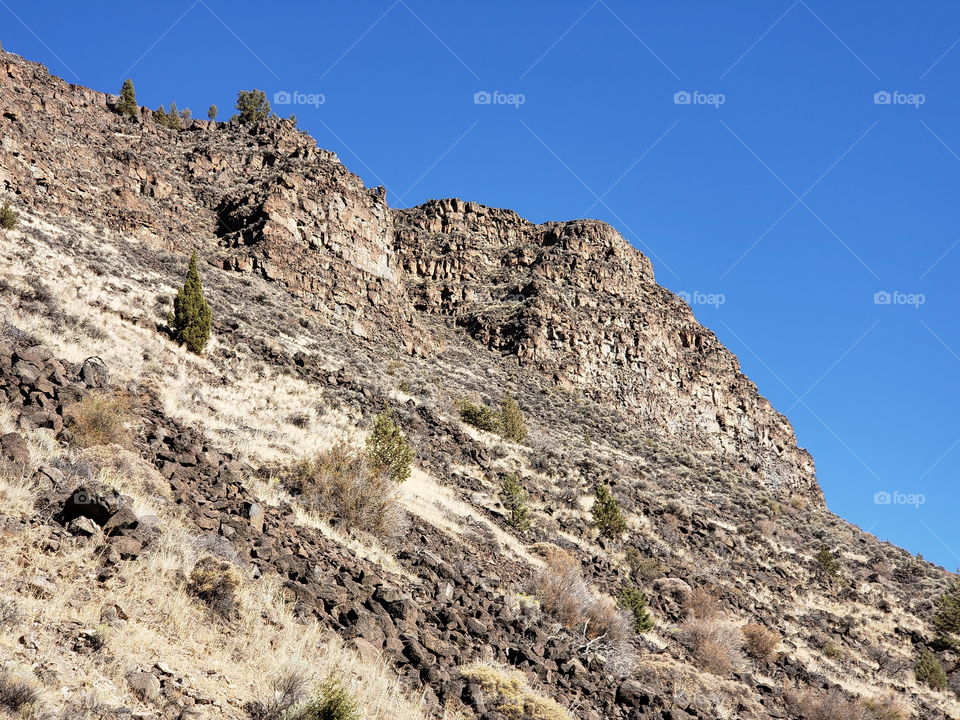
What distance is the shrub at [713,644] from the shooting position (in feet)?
44.7

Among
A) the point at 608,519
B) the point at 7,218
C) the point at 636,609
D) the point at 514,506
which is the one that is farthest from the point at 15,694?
the point at 7,218

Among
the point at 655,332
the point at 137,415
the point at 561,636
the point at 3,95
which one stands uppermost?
the point at 655,332

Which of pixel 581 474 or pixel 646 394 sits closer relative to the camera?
pixel 581 474

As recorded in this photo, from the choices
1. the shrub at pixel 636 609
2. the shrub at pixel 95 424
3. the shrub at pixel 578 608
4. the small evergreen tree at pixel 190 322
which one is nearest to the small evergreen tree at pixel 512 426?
the small evergreen tree at pixel 190 322

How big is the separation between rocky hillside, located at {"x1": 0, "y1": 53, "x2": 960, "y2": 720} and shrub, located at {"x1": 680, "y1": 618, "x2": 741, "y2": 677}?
101mm

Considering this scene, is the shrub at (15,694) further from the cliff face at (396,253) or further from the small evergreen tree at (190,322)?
the cliff face at (396,253)

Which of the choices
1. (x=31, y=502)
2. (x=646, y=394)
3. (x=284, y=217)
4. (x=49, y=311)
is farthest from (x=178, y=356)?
(x=646, y=394)

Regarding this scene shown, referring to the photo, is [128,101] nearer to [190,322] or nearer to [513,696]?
[190,322]

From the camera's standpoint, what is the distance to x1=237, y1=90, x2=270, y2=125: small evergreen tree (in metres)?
63.4

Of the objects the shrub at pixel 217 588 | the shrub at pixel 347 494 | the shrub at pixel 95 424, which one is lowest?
the shrub at pixel 217 588

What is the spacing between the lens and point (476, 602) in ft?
32.5

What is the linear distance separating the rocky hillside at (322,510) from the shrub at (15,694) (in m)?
0.01

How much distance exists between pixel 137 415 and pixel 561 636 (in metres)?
8.32

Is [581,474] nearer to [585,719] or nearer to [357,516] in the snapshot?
[357,516]
